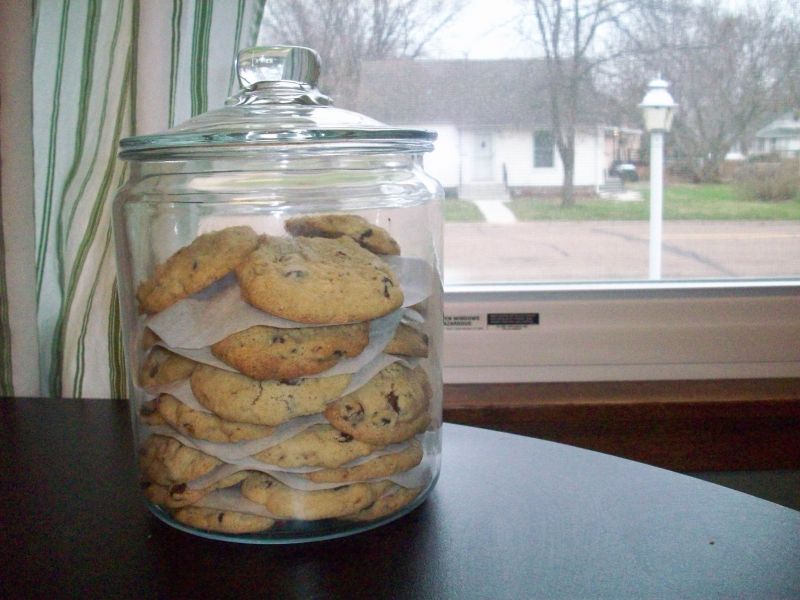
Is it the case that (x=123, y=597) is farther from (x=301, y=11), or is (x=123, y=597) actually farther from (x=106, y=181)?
(x=301, y=11)

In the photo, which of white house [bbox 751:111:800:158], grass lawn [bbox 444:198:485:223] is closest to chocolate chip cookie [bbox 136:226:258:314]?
grass lawn [bbox 444:198:485:223]

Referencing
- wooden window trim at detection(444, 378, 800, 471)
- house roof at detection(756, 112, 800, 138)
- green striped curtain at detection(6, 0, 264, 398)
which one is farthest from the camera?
house roof at detection(756, 112, 800, 138)

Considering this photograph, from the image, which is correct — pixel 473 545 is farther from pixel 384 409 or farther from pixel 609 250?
pixel 609 250

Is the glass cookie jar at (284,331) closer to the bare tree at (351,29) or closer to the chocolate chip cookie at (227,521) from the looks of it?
the chocolate chip cookie at (227,521)

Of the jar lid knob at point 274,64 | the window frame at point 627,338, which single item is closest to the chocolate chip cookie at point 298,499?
the jar lid knob at point 274,64

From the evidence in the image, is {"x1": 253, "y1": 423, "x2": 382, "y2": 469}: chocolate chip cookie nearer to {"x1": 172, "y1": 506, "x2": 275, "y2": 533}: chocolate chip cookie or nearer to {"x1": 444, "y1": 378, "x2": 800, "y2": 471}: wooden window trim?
{"x1": 172, "y1": 506, "x2": 275, "y2": 533}: chocolate chip cookie
